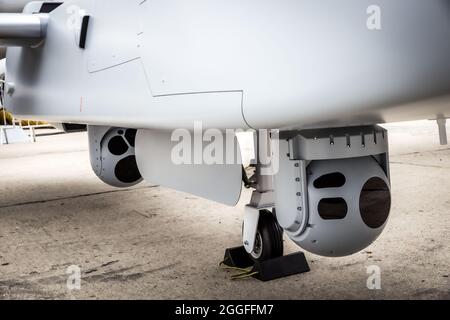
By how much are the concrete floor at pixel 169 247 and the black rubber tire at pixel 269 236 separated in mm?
152

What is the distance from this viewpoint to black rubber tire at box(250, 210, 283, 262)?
2.34 m

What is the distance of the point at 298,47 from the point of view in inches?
47.0

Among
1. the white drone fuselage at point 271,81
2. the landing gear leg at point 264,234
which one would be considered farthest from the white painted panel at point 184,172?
the landing gear leg at point 264,234

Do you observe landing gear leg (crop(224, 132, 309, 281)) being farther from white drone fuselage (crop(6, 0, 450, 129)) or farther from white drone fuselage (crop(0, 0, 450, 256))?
white drone fuselage (crop(6, 0, 450, 129))

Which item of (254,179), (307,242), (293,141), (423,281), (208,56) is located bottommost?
(423,281)

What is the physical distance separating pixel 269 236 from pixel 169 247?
779 mm

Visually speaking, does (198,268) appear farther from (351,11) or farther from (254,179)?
(351,11)

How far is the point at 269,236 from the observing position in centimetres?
234

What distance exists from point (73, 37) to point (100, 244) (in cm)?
125

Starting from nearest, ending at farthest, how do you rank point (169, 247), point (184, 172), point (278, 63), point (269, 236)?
1. point (278, 63)
2. point (269, 236)
3. point (184, 172)
4. point (169, 247)

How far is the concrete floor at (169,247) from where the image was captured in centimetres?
220

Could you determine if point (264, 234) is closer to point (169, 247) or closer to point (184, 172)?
point (184, 172)

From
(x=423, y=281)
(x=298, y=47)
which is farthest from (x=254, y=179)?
(x=298, y=47)

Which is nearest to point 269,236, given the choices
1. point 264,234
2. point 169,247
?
point 264,234
